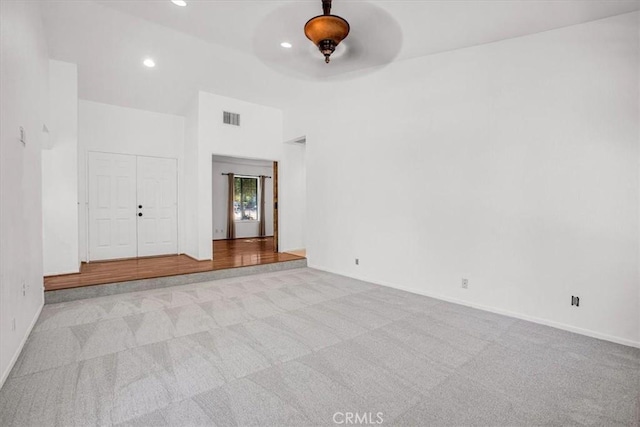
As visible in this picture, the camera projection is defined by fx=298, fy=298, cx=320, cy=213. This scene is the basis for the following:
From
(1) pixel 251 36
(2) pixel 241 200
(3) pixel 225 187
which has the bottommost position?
(2) pixel 241 200

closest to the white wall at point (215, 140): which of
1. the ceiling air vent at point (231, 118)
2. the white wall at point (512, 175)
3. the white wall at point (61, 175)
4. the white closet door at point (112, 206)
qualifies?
the ceiling air vent at point (231, 118)

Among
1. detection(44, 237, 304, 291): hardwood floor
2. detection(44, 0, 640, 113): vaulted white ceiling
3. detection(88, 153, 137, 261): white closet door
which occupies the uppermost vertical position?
detection(44, 0, 640, 113): vaulted white ceiling

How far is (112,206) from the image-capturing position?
592 cm

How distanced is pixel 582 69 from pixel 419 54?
1.79 meters

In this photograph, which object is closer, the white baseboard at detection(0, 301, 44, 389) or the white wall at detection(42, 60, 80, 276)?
the white baseboard at detection(0, 301, 44, 389)

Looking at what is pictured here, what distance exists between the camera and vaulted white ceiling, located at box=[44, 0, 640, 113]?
2.99 meters

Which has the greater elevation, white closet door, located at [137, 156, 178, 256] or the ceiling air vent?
the ceiling air vent

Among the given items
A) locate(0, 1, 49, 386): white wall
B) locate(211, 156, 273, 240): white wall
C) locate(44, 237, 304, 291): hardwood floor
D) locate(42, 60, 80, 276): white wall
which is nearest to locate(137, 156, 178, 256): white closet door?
locate(44, 237, 304, 291): hardwood floor

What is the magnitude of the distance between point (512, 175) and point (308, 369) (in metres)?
3.00

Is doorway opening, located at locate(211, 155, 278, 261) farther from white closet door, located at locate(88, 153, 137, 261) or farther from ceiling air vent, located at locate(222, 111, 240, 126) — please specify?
white closet door, located at locate(88, 153, 137, 261)

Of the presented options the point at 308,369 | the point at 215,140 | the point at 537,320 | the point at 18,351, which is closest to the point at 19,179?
the point at 18,351

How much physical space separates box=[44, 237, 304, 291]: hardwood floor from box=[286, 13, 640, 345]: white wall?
227cm

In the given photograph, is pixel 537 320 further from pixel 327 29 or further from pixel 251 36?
pixel 251 36

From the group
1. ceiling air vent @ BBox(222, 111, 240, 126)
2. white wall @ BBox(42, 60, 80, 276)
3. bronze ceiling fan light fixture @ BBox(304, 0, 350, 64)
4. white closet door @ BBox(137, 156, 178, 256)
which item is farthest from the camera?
white closet door @ BBox(137, 156, 178, 256)
